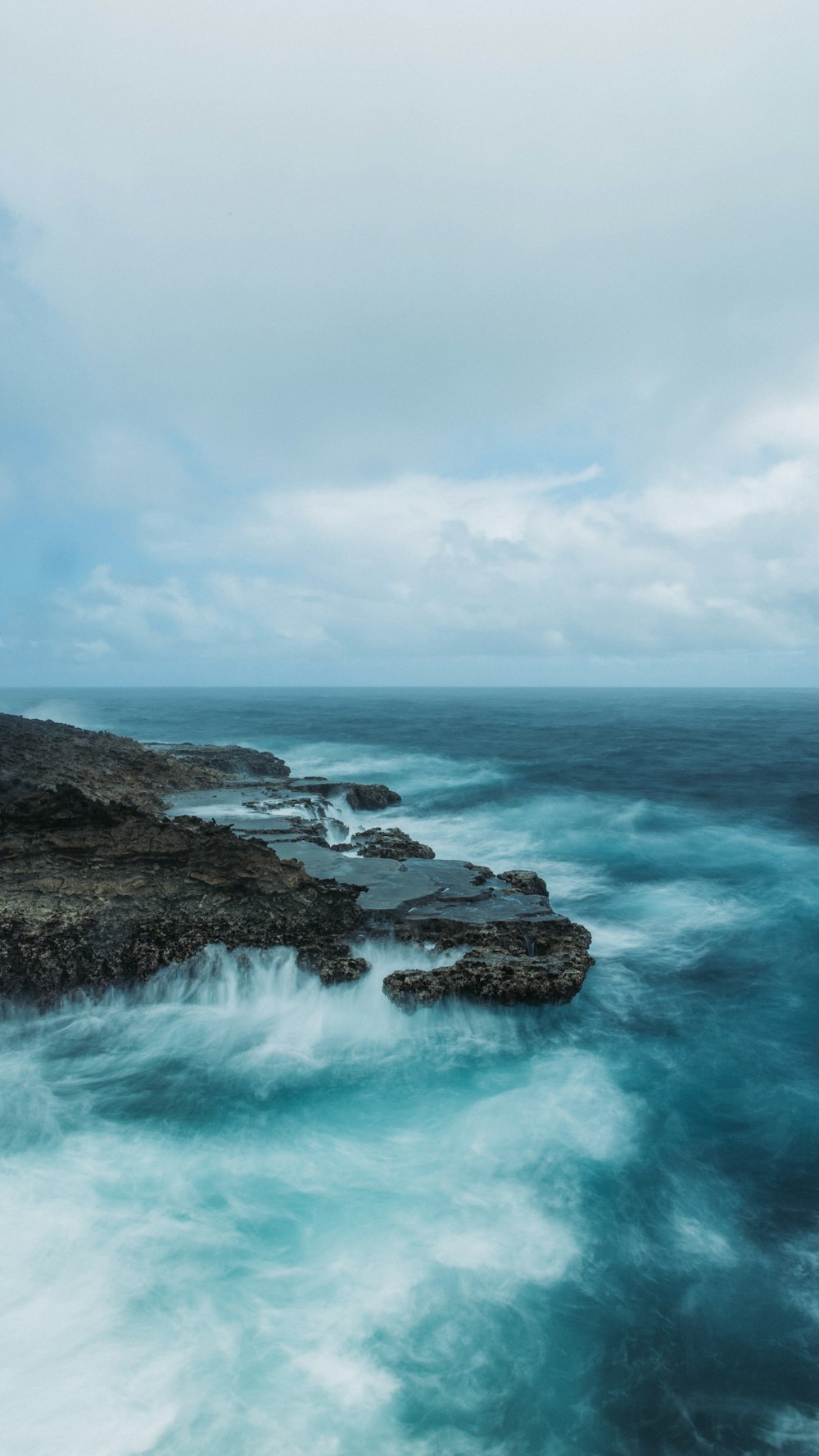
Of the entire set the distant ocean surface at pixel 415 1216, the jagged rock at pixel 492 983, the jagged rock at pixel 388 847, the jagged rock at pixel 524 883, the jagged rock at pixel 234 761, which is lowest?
the distant ocean surface at pixel 415 1216

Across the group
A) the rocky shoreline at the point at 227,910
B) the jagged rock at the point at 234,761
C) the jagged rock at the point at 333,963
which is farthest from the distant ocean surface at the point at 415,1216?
the jagged rock at the point at 234,761

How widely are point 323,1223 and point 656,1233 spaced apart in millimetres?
4026

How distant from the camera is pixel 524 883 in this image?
608 inches

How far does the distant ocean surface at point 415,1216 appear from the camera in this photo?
19.7ft

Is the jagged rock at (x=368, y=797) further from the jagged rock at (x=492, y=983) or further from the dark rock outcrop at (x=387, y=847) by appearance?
the jagged rock at (x=492, y=983)

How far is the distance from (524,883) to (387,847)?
395 cm

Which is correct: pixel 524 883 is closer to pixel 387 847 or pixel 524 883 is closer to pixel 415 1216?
pixel 387 847

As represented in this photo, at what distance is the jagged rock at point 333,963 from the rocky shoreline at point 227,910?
0.09ft

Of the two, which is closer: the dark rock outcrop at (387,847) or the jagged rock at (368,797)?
the dark rock outcrop at (387,847)

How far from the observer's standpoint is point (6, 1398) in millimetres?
5980

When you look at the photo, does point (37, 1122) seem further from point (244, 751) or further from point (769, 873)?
point (244, 751)

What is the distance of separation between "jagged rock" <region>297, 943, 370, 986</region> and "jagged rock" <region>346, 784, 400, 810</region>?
12808mm

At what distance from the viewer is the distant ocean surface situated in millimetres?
6008

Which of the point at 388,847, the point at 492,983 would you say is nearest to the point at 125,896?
the point at 492,983
